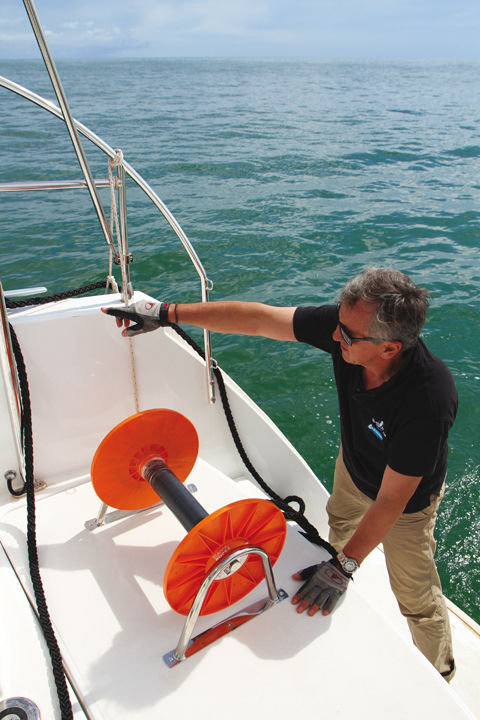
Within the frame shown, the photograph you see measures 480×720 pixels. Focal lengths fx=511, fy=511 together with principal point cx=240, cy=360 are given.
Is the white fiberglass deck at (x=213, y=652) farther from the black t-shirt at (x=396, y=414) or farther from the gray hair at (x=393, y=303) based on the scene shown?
the gray hair at (x=393, y=303)

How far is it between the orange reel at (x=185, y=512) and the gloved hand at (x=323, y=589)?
0.48ft

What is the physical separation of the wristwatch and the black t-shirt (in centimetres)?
36

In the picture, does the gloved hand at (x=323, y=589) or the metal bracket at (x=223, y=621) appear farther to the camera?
the gloved hand at (x=323, y=589)

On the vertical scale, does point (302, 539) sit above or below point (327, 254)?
above

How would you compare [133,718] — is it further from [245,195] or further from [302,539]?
[245,195]

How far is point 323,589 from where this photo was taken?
5.61ft

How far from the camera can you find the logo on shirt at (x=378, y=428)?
1.92 metres

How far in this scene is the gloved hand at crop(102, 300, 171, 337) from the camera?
2.06m

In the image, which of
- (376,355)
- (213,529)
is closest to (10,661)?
(213,529)

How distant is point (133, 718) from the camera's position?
1377 millimetres

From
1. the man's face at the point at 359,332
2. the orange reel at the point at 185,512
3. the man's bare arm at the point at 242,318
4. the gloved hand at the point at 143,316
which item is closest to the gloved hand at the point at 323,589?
the orange reel at the point at 185,512

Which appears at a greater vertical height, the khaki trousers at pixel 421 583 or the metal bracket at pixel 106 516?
the metal bracket at pixel 106 516

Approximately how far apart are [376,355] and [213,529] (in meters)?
0.78

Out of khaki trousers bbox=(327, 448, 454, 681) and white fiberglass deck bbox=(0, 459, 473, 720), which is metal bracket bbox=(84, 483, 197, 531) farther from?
khaki trousers bbox=(327, 448, 454, 681)
